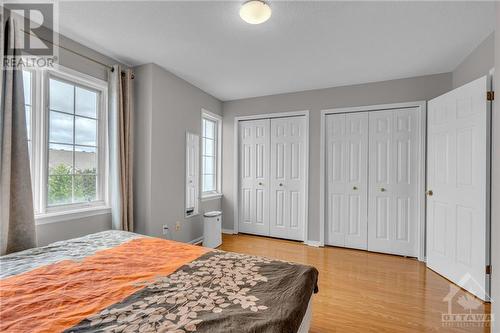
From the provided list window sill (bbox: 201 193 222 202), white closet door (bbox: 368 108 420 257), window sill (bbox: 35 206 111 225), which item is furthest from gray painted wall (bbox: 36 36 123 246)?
white closet door (bbox: 368 108 420 257)

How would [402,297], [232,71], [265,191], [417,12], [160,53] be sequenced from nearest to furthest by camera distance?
[417,12]
[402,297]
[160,53]
[232,71]
[265,191]

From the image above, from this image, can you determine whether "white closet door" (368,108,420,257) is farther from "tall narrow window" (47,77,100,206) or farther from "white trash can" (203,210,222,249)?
"tall narrow window" (47,77,100,206)

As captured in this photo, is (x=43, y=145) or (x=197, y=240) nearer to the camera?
(x=43, y=145)

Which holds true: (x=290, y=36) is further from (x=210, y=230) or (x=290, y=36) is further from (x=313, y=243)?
(x=313, y=243)

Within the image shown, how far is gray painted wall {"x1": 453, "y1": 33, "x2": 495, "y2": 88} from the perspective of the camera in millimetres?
2299

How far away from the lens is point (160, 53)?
8.92 ft

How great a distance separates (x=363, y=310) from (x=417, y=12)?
2.64 m

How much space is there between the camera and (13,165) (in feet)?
6.26

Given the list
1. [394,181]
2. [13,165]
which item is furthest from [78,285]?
[394,181]

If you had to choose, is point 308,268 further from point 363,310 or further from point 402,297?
point 402,297

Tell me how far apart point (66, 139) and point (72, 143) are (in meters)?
0.07

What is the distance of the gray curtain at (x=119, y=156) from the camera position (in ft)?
8.89

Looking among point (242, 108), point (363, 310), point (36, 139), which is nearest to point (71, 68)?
point (36, 139)

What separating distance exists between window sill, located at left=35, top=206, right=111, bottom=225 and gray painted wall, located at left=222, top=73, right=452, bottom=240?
7.50 ft
